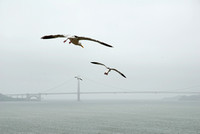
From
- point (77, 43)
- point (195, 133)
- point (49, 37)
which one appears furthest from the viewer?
point (195, 133)

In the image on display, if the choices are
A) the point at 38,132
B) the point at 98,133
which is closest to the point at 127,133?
the point at 98,133

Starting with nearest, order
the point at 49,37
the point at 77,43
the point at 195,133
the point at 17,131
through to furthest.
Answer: the point at 49,37 → the point at 77,43 → the point at 195,133 → the point at 17,131

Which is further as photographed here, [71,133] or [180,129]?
[180,129]

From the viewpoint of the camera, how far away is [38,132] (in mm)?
68188

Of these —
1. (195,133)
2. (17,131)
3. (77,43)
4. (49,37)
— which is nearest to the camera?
(49,37)

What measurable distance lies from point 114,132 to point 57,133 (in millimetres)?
16643

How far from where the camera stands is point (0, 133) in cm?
6781

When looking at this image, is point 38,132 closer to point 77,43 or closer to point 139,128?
point 139,128

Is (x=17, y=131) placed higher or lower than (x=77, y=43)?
lower

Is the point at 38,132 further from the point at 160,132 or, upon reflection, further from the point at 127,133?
the point at 160,132

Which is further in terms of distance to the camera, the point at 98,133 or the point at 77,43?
the point at 98,133

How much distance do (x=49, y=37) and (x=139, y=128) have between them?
73.3m

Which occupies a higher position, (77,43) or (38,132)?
(77,43)

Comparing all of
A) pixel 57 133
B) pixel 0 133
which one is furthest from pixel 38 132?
pixel 0 133
